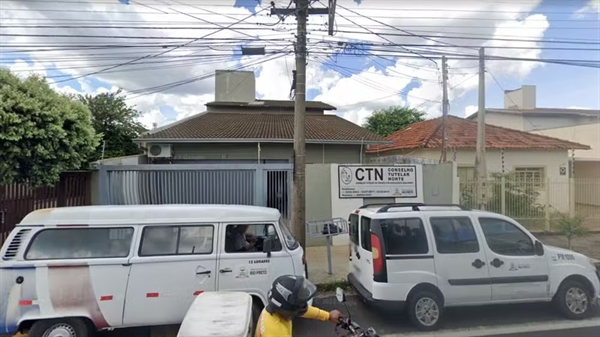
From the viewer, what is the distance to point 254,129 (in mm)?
12906

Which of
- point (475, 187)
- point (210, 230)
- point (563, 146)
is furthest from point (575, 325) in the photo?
point (563, 146)

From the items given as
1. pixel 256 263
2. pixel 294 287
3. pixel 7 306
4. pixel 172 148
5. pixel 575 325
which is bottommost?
pixel 575 325

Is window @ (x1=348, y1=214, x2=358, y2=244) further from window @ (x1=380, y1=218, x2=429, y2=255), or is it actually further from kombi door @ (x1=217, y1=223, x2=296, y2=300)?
kombi door @ (x1=217, y1=223, x2=296, y2=300)

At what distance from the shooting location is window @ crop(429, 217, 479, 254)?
435cm

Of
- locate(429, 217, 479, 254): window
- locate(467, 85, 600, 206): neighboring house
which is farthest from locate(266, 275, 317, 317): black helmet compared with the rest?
locate(467, 85, 600, 206): neighboring house

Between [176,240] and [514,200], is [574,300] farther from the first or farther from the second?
[514,200]

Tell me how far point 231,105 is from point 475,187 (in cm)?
1177

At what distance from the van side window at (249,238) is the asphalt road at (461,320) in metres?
1.22

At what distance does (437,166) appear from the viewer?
913 cm

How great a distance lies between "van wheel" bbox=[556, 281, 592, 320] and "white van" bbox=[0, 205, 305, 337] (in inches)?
146

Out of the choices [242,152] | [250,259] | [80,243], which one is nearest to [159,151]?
[242,152]

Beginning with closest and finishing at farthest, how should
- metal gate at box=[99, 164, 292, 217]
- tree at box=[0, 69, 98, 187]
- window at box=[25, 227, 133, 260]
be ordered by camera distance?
window at box=[25, 227, 133, 260], tree at box=[0, 69, 98, 187], metal gate at box=[99, 164, 292, 217]

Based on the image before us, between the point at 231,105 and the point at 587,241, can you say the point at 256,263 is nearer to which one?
the point at 587,241

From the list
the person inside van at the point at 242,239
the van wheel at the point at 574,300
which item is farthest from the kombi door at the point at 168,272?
the van wheel at the point at 574,300
